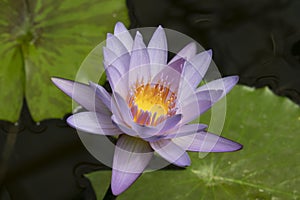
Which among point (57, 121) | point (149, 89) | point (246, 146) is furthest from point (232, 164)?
point (57, 121)

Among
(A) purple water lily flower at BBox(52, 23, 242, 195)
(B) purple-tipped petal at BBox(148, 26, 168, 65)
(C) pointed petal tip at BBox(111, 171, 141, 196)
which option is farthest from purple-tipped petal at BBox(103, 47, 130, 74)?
(C) pointed petal tip at BBox(111, 171, 141, 196)

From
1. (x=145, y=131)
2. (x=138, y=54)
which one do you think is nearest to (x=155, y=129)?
(x=145, y=131)

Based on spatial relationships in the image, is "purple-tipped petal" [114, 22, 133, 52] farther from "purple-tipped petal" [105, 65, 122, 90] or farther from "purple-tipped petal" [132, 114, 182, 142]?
"purple-tipped petal" [132, 114, 182, 142]

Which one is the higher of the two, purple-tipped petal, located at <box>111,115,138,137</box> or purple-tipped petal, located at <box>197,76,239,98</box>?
purple-tipped petal, located at <box>197,76,239,98</box>

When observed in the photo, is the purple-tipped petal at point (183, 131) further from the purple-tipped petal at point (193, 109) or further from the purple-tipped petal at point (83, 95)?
the purple-tipped petal at point (83, 95)

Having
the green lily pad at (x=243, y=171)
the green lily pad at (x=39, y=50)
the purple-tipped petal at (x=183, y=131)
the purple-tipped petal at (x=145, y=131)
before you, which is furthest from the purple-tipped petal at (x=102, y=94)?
the green lily pad at (x=39, y=50)

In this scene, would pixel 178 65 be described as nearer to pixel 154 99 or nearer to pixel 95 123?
pixel 154 99

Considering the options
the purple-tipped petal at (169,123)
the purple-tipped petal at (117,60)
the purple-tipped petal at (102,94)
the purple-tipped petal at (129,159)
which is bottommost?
the purple-tipped petal at (129,159)
